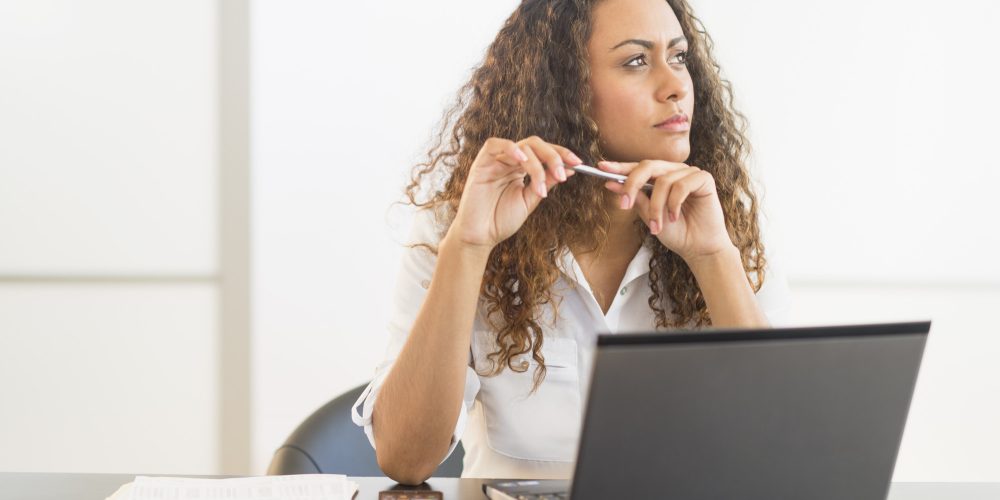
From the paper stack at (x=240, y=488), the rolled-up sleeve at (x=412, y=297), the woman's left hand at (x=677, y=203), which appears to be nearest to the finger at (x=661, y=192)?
the woman's left hand at (x=677, y=203)

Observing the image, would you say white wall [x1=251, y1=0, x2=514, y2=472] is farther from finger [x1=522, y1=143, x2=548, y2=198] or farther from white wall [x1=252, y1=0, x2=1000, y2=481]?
finger [x1=522, y1=143, x2=548, y2=198]

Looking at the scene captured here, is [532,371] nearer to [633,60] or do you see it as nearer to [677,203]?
[677,203]

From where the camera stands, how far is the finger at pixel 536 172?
1.38 m

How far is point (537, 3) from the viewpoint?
179cm

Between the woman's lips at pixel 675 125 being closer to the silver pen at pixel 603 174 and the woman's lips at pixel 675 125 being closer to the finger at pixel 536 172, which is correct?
the silver pen at pixel 603 174

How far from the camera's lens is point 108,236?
3.11 meters

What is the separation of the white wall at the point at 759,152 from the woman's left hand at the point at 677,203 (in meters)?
1.59

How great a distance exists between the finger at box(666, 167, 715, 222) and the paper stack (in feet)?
2.04

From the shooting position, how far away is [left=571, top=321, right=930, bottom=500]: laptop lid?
798 millimetres

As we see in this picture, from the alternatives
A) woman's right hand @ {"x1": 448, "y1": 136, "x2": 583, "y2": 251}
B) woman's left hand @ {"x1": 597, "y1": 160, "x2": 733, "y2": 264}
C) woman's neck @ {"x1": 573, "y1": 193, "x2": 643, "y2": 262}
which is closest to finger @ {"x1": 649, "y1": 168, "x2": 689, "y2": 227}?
woman's left hand @ {"x1": 597, "y1": 160, "x2": 733, "y2": 264}

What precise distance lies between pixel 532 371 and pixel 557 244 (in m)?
0.23

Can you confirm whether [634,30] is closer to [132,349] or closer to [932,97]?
[932,97]

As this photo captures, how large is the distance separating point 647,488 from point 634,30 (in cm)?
103

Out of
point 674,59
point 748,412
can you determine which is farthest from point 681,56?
point 748,412
